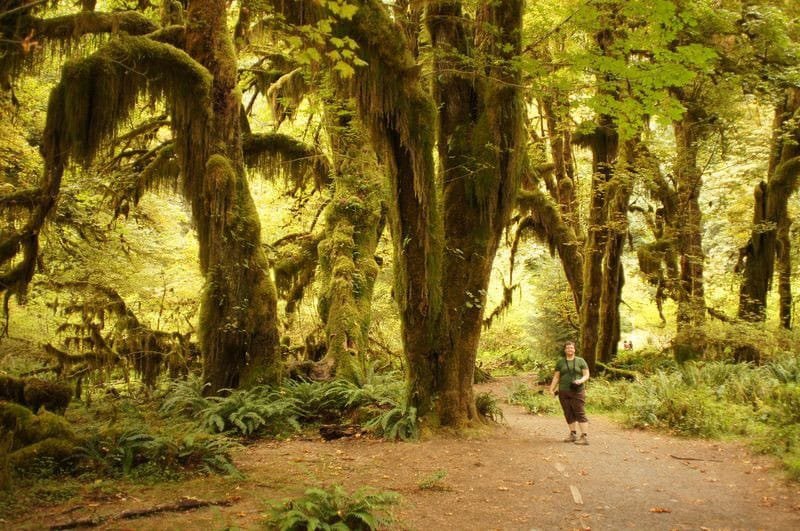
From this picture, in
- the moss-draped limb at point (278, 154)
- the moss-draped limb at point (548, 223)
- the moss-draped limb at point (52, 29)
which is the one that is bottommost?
the moss-draped limb at point (548, 223)

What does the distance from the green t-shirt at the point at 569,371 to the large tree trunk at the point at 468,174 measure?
1624 millimetres

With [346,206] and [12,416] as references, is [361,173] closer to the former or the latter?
[346,206]

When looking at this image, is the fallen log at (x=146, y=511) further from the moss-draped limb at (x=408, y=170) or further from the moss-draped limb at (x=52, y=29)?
the moss-draped limb at (x=52, y=29)

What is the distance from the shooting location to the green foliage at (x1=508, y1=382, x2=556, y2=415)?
44.6 ft

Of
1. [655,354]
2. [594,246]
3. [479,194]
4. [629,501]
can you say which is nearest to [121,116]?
[479,194]

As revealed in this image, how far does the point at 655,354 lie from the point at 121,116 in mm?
17747

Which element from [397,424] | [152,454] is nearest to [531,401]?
[397,424]

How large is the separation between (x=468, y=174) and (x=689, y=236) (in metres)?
10.6

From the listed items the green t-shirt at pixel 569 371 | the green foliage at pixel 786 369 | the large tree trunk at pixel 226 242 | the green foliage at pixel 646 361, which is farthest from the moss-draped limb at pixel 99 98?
the green foliage at pixel 646 361

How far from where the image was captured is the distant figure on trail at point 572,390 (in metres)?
9.29

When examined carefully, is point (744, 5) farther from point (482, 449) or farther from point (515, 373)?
point (515, 373)

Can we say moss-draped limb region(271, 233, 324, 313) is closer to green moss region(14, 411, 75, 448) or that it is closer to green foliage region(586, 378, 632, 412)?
green moss region(14, 411, 75, 448)

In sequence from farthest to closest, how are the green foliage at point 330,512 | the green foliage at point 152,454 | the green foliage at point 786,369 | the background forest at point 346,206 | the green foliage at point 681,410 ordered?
1. the green foliage at point 786,369
2. the green foliage at point 681,410
3. the background forest at point 346,206
4. the green foliage at point 152,454
5. the green foliage at point 330,512

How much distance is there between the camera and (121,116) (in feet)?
27.0
